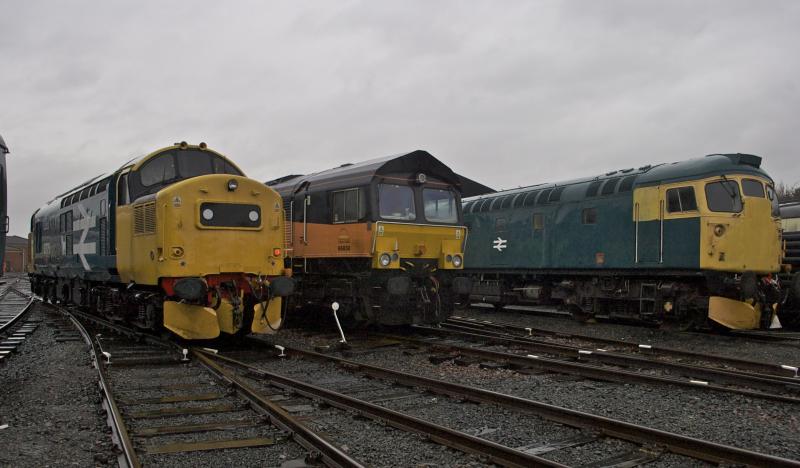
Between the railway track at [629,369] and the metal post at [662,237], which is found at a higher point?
the metal post at [662,237]

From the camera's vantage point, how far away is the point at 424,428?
18.3ft

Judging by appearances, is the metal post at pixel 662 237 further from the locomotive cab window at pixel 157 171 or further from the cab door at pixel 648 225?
the locomotive cab window at pixel 157 171

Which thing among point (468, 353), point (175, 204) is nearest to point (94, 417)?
point (175, 204)

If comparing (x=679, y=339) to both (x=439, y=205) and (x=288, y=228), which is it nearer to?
(x=439, y=205)

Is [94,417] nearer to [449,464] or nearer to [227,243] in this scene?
[449,464]

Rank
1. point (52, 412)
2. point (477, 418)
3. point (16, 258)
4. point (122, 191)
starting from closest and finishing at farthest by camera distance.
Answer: point (477, 418), point (52, 412), point (122, 191), point (16, 258)

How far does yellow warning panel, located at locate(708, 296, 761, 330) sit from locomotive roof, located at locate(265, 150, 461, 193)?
5.53m

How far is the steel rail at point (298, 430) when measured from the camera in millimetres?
4648

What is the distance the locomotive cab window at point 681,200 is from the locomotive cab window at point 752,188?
3.14ft

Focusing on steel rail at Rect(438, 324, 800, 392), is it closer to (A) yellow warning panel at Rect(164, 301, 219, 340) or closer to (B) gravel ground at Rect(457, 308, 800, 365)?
→ (B) gravel ground at Rect(457, 308, 800, 365)

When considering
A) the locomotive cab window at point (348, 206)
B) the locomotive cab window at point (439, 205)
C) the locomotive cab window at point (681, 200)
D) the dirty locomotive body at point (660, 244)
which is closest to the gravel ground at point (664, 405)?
the locomotive cab window at point (348, 206)

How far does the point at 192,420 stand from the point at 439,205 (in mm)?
7889

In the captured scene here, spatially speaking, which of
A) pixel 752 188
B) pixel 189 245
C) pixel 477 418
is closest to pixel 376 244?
pixel 189 245

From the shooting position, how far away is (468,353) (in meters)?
10.0
